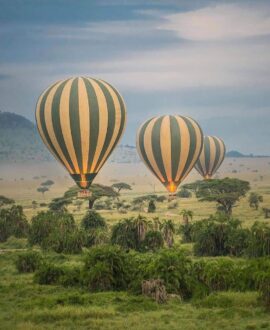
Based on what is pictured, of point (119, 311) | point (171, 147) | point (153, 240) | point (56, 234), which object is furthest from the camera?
point (171, 147)

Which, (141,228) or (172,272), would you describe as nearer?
(172,272)

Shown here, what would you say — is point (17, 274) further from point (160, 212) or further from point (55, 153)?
point (160, 212)

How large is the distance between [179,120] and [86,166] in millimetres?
26878

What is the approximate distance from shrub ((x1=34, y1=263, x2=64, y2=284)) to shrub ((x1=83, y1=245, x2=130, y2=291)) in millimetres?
3083

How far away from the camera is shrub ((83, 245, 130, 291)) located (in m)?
47.2

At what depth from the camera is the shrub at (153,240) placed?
212ft

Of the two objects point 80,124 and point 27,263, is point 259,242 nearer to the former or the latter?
point 27,263

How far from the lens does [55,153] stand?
87.1 m

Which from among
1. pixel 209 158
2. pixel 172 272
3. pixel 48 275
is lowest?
pixel 48 275

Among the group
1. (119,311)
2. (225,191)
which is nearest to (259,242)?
(119,311)

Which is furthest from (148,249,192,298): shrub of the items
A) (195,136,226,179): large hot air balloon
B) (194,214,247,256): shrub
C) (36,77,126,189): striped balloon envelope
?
(195,136,226,179): large hot air balloon

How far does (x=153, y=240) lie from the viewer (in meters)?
64.9

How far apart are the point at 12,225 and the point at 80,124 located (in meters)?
14.7

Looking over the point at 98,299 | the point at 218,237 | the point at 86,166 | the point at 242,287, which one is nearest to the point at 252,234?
the point at 218,237
